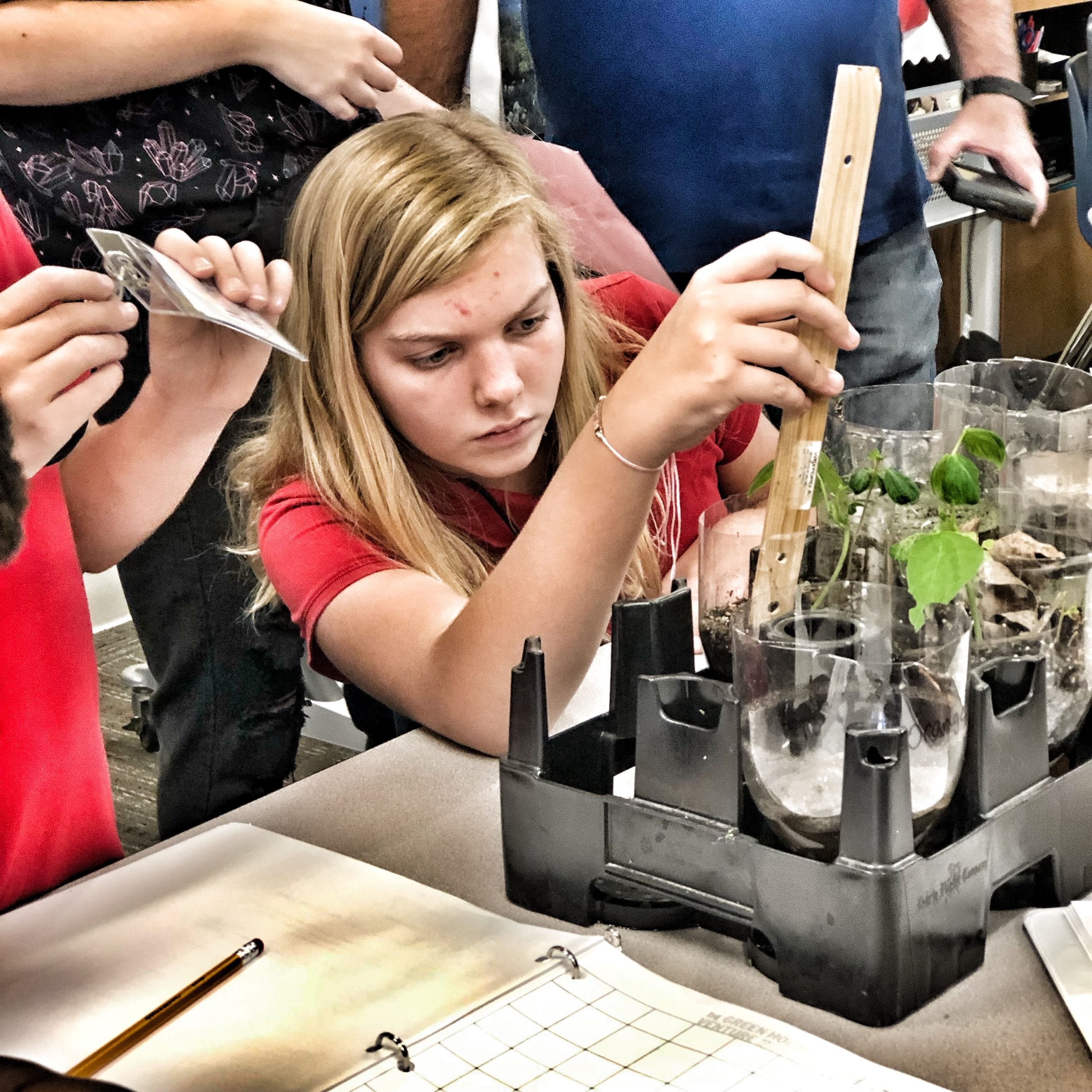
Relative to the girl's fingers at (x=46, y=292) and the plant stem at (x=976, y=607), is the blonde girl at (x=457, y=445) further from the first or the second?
the girl's fingers at (x=46, y=292)

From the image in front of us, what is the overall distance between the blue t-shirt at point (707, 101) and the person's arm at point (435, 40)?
0.11m

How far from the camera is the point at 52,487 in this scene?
0.99m

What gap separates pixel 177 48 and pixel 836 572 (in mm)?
801

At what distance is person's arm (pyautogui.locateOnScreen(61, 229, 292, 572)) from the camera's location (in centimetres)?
93

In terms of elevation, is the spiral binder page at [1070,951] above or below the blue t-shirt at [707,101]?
below

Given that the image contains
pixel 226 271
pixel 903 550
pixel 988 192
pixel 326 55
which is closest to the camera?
pixel 903 550

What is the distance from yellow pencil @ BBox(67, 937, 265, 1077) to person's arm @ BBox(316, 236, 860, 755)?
30cm

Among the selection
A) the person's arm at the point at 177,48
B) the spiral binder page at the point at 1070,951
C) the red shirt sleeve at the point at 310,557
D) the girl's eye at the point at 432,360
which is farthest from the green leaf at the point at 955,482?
the person's arm at the point at 177,48

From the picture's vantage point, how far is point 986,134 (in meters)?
1.78

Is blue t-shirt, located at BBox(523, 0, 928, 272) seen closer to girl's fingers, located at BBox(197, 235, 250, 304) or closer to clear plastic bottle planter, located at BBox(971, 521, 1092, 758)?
girl's fingers, located at BBox(197, 235, 250, 304)

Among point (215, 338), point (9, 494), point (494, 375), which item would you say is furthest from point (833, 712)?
point (494, 375)

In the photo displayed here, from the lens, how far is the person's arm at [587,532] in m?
0.77

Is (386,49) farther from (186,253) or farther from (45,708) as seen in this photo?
(45,708)

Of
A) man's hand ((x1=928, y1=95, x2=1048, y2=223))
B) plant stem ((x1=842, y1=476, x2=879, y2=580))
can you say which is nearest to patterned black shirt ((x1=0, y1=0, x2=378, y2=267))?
plant stem ((x1=842, y1=476, x2=879, y2=580))
